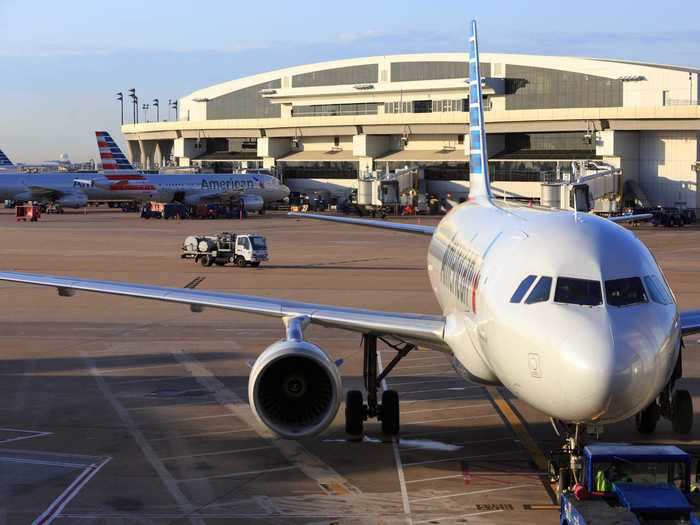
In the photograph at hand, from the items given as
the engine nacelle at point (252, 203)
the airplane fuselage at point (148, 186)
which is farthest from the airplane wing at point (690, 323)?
the airplane fuselage at point (148, 186)

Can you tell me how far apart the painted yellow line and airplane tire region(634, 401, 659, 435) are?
201cm

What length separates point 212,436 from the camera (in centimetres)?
1978

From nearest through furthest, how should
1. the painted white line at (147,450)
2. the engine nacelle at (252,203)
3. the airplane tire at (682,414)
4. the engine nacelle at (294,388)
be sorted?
the painted white line at (147,450) < the engine nacelle at (294,388) < the airplane tire at (682,414) < the engine nacelle at (252,203)

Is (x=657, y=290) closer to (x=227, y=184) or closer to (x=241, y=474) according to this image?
(x=241, y=474)

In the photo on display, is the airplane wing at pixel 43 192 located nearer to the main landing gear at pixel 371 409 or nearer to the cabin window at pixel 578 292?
the main landing gear at pixel 371 409

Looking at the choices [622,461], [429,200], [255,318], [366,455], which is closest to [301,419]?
[366,455]

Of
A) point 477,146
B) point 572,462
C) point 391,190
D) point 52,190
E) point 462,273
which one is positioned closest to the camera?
point 572,462

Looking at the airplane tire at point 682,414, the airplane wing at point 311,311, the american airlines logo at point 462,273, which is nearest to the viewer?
the american airlines logo at point 462,273

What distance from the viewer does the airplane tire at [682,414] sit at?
20172 mm

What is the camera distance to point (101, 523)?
1494cm

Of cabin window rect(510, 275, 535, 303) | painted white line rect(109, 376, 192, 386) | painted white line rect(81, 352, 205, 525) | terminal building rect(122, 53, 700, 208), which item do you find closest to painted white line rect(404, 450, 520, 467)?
painted white line rect(81, 352, 205, 525)

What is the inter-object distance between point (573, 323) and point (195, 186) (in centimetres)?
9606

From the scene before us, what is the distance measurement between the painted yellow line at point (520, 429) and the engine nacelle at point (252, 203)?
82078mm

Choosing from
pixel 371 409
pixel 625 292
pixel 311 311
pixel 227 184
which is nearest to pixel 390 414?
pixel 371 409
